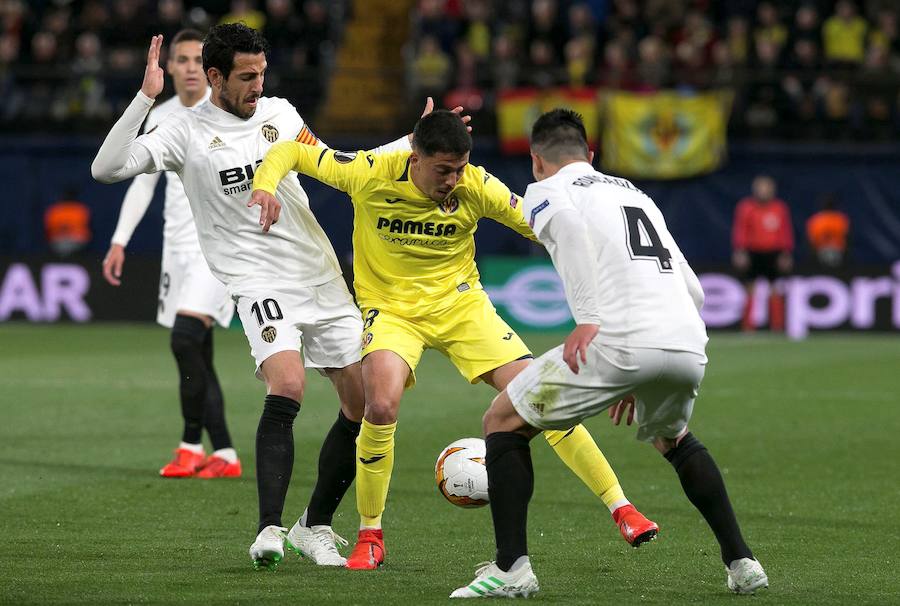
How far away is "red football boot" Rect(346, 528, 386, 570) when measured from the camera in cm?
597

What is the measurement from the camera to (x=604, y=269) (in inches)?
208

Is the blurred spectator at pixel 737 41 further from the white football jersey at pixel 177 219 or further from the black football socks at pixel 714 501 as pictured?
the black football socks at pixel 714 501

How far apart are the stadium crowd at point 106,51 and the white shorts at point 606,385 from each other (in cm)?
1750

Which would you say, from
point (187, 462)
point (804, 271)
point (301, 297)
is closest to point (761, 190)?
point (804, 271)

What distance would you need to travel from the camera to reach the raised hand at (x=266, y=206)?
589cm

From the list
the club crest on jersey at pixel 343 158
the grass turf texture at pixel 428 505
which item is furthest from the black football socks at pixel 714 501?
the club crest on jersey at pixel 343 158

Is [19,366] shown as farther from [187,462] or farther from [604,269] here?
[604,269]

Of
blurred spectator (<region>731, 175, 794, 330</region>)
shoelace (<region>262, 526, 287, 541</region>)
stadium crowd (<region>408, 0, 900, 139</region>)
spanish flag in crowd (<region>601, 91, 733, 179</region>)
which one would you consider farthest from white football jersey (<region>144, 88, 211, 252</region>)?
spanish flag in crowd (<region>601, 91, 733, 179</region>)

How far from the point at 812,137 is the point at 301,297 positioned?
16.9 meters

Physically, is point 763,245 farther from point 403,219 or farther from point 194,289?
point 403,219

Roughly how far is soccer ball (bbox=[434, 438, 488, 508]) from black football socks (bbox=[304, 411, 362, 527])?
1.30 feet

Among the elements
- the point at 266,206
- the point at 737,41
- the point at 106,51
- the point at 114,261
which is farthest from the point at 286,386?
the point at 106,51

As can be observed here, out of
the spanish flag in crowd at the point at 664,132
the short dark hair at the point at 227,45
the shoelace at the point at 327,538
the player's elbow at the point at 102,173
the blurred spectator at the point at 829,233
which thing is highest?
the short dark hair at the point at 227,45

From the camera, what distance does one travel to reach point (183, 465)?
8.59m
